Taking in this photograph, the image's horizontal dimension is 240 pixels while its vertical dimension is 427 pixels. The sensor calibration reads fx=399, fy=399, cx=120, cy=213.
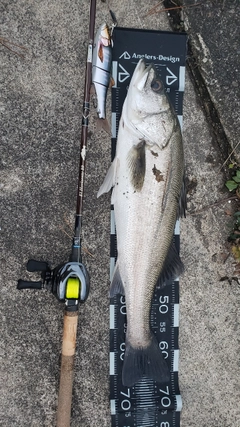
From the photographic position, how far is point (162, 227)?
2.66m

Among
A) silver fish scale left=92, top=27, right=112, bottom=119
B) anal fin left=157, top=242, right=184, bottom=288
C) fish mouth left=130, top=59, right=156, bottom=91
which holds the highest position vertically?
silver fish scale left=92, top=27, right=112, bottom=119

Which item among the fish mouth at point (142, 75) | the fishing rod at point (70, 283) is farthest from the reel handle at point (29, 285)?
the fish mouth at point (142, 75)

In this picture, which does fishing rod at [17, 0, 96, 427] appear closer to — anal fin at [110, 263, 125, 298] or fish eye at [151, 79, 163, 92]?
anal fin at [110, 263, 125, 298]

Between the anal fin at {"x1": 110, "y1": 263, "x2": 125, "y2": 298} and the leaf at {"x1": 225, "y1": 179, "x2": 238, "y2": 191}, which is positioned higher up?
the leaf at {"x1": 225, "y1": 179, "x2": 238, "y2": 191}

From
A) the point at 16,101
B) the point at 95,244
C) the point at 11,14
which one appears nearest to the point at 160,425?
the point at 95,244

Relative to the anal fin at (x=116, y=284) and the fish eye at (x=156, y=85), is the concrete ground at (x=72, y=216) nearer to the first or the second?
the anal fin at (x=116, y=284)

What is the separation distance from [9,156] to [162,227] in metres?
1.22

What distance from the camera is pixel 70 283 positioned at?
8.60 ft

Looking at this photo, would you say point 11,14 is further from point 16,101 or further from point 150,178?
point 150,178

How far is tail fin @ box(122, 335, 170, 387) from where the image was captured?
9.18 ft

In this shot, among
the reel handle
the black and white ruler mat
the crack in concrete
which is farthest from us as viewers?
the crack in concrete

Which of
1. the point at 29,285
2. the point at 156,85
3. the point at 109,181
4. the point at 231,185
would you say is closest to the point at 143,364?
the point at 29,285

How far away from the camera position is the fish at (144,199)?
2604 mm

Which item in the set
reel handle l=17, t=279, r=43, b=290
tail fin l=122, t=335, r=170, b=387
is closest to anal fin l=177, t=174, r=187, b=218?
tail fin l=122, t=335, r=170, b=387
